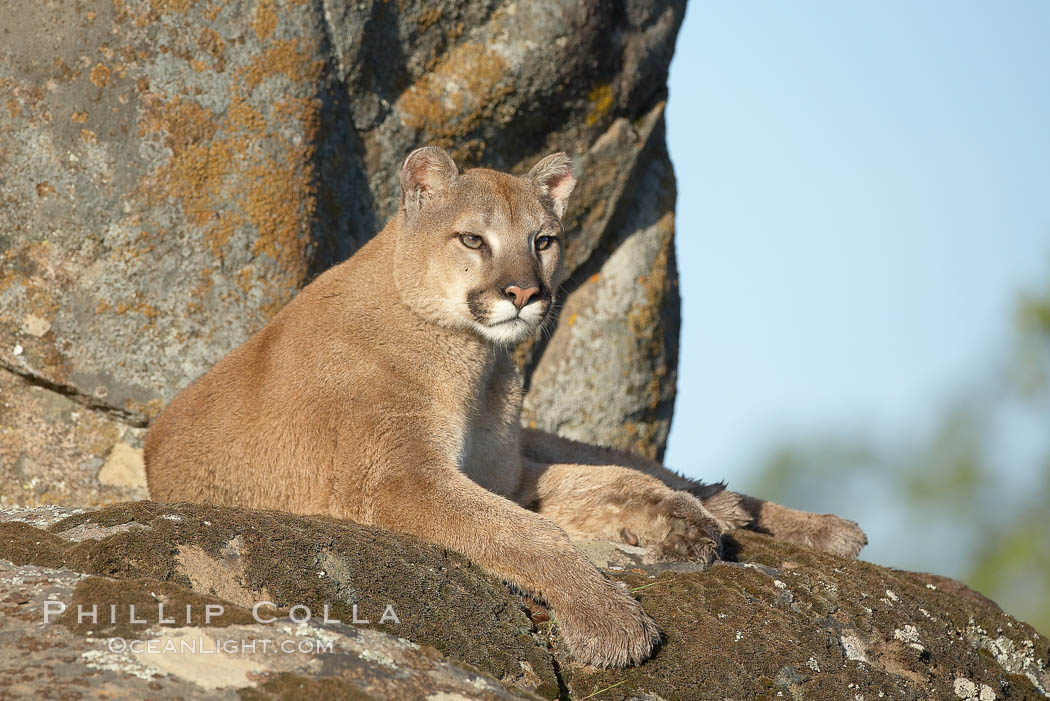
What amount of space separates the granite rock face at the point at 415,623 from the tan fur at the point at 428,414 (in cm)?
33

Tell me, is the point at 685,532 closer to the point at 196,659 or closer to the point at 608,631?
the point at 608,631

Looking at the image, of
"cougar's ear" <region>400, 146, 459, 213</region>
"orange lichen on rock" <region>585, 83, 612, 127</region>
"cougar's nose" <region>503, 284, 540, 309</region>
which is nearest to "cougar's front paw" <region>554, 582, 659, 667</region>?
"cougar's nose" <region>503, 284, 540, 309</region>

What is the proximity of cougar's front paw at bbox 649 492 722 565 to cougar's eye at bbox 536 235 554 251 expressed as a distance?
5.77 feet

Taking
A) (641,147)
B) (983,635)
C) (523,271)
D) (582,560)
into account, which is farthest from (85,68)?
(983,635)

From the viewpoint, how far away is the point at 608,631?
5121 millimetres

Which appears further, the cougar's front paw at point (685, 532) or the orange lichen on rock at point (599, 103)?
the orange lichen on rock at point (599, 103)

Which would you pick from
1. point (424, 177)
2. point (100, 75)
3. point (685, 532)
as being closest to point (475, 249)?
point (424, 177)

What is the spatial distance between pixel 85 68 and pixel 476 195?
3342mm

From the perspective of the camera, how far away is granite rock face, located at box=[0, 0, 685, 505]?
8.27 meters

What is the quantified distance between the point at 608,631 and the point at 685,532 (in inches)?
56.7

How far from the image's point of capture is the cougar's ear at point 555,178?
7.68 m

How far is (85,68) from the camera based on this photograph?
27.3ft

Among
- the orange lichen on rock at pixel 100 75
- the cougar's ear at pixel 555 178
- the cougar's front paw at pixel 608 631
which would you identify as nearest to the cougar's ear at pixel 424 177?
the cougar's ear at pixel 555 178

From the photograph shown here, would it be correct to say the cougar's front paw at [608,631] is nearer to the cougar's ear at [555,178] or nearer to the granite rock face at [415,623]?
the granite rock face at [415,623]
